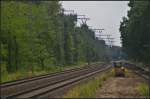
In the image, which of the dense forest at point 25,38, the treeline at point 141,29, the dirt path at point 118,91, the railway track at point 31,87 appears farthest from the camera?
the treeline at point 141,29

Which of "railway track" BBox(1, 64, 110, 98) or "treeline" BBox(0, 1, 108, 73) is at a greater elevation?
"treeline" BBox(0, 1, 108, 73)

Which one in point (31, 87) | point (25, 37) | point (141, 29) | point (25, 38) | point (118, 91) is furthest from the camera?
point (141, 29)

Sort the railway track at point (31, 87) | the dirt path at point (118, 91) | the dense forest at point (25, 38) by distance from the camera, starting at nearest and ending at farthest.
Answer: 1. the dirt path at point (118, 91)
2. the railway track at point (31, 87)
3. the dense forest at point (25, 38)

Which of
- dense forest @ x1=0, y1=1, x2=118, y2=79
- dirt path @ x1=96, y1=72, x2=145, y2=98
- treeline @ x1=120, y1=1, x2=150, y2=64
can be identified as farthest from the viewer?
treeline @ x1=120, y1=1, x2=150, y2=64

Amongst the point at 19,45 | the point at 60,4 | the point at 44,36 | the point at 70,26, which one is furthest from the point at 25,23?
the point at 70,26

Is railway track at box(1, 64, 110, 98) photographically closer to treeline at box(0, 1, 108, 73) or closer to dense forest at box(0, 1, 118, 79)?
dense forest at box(0, 1, 118, 79)

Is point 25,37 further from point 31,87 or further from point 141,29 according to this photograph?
point 31,87

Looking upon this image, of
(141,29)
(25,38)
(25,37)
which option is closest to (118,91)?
(25,37)

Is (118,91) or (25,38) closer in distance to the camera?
(118,91)

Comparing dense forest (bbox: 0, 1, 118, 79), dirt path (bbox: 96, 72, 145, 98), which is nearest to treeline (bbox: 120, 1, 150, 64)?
dense forest (bbox: 0, 1, 118, 79)

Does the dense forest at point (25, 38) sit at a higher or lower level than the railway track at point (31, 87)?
higher

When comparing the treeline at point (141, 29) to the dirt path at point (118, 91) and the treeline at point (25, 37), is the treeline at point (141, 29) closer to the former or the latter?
the treeline at point (25, 37)

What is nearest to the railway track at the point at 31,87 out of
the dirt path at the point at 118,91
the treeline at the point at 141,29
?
the dirt path at the point at 118,91

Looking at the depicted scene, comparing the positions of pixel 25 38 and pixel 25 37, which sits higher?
pixel 25 37
